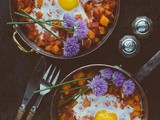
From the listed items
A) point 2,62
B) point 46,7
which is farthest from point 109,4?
point 2,62

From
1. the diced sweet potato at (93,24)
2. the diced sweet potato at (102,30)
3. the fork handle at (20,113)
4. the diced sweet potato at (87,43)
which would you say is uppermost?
the diced sweet potato at (93,24)

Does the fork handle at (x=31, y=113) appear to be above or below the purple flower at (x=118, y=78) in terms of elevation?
below

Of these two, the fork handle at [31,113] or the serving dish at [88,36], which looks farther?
the fork handle at [31,113]

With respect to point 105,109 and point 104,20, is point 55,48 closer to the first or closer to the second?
point 104,20

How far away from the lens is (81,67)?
281cm

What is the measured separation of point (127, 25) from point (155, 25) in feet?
0.51

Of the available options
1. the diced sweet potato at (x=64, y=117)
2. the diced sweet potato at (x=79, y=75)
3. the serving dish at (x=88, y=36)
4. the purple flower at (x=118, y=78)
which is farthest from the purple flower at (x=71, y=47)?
the diced sweet potato at (x=64, y=117)

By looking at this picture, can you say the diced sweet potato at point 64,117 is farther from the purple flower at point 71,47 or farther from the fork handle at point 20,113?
the purple flower at point 71,47

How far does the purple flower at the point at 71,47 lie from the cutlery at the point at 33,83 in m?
0.18

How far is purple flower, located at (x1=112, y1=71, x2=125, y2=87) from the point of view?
278 cm

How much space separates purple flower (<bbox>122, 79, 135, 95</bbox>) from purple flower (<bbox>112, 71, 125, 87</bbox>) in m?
0.02

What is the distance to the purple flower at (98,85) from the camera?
279 cm

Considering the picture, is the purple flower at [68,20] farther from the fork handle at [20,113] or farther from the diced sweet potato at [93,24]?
the fork handle at [20,113]

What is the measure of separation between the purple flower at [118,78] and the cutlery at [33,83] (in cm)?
42
